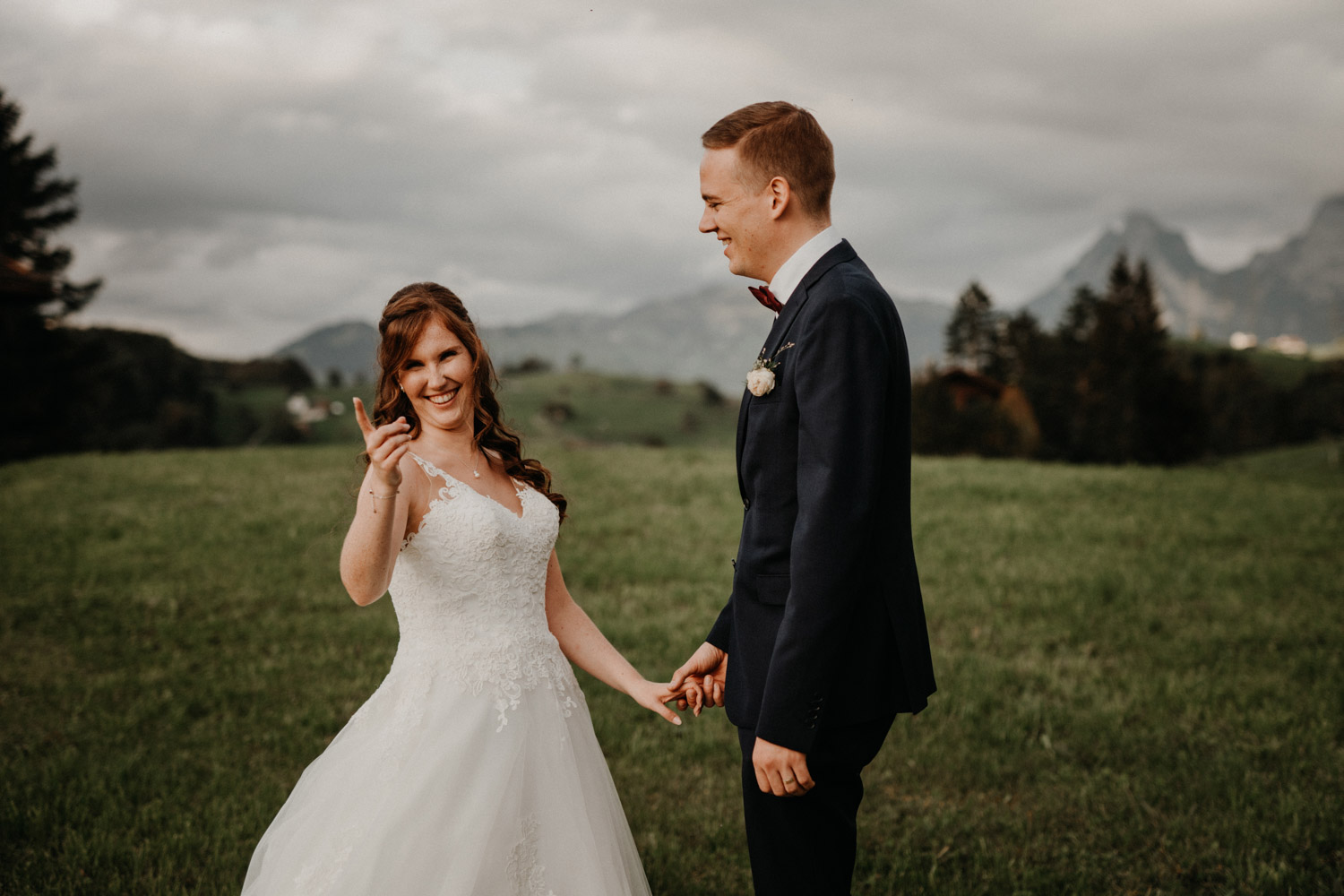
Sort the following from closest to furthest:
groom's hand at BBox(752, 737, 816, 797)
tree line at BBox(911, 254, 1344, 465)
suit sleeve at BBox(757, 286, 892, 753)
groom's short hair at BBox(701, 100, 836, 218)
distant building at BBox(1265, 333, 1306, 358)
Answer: suit sleeve at BBox(757, 286, 892, 753) → groom's hand at BBox(752, 737, 816, 797) → groom's short hair at BBox(701, 100, 836, 218) → tree line at BBox(911, 254, 1344, 465) → distant building at BBox(1265, 333, 1306, 358)

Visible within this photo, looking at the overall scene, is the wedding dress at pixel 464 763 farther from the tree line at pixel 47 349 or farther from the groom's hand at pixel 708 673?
the tree line at pixel 47 349

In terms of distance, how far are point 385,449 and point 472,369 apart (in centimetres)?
86

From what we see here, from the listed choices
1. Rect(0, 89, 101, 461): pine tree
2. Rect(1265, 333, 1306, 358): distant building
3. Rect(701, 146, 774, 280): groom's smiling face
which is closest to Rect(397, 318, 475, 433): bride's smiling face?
Rect(701, 146, 774, 280): groom's smiling face

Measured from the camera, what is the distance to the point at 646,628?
941cm

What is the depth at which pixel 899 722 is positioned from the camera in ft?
24.2

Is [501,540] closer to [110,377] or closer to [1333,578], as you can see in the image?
[1333,578]

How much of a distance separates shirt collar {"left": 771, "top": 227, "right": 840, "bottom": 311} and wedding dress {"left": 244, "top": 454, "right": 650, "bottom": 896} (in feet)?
4.68

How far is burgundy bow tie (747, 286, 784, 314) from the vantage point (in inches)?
131

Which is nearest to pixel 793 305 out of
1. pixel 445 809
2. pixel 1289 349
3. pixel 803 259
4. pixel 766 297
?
pixel 803 259

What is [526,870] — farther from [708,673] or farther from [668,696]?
[708,673]

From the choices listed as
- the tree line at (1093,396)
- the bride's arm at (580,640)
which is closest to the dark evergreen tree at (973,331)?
the tree line at (1093,396)

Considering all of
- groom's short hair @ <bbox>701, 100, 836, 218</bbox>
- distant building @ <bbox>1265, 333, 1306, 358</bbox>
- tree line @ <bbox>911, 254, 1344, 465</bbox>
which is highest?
distant building @ <bbox>1265, 333, 1306, 358</bbox>

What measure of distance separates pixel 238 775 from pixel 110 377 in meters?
58.1

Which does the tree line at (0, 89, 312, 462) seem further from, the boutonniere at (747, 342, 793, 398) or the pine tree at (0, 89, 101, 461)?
the boutonniere at (747, 342, 793, 398)
